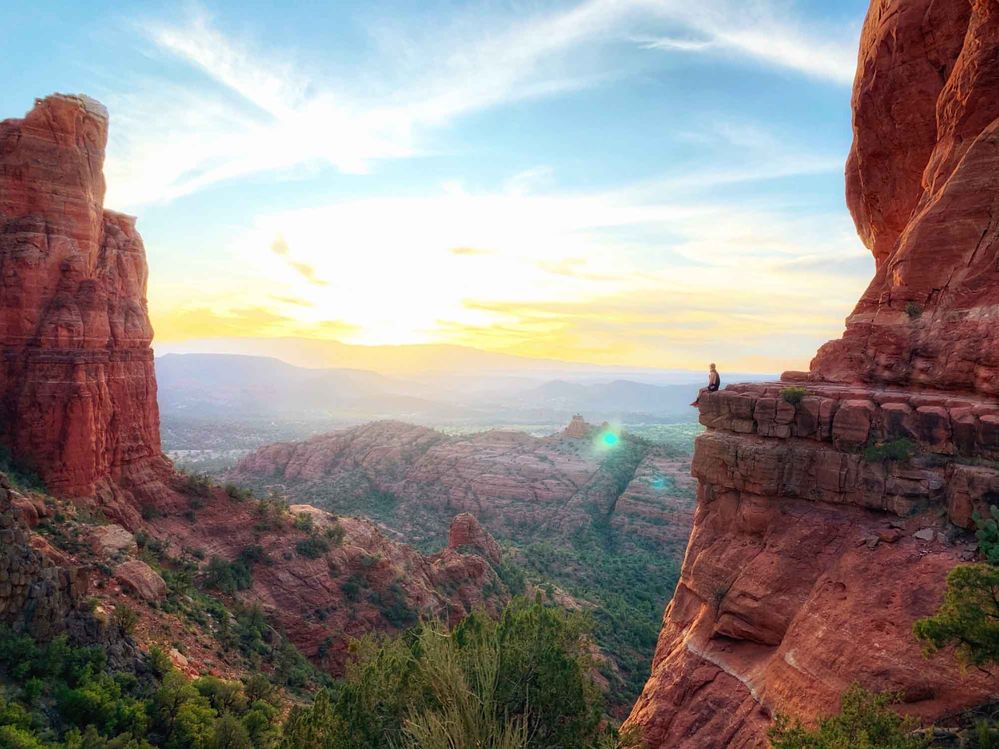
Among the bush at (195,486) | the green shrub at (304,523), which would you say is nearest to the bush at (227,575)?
the green shrub at (304,523)

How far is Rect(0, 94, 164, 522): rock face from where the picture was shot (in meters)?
31.0

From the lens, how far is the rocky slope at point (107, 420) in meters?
31.0

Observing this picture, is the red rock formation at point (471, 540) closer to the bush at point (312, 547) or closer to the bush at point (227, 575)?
the bush at point (312, 547)

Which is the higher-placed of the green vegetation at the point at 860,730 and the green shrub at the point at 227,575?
the green vegetation at the point at 860,730

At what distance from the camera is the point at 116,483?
3456cm

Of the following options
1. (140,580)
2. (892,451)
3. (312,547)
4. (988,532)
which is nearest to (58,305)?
(140,580)

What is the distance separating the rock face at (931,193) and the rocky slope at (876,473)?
0.05 m

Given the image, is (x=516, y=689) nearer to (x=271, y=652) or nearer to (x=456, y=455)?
(x=271, y=652)

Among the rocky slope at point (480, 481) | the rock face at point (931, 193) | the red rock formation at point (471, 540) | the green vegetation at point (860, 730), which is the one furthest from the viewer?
the rocky slope at point (480, 481)

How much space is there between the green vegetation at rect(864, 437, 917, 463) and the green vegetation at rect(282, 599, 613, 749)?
982 cm

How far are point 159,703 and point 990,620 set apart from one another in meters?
21.3

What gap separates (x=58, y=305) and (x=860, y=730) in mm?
40800

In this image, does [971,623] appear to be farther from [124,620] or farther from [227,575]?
[227,575]

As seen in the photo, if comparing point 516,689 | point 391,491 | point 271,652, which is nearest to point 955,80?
point 516,689
